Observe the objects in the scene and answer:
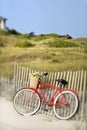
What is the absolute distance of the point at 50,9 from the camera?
34.7ft

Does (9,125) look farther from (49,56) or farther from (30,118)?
(49,56)

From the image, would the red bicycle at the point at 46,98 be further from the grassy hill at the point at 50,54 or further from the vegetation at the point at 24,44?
the vegetation at the point at 24,44

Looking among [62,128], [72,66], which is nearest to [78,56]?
[72,66]

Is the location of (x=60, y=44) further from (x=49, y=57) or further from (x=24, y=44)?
A: (x=24, y=44)

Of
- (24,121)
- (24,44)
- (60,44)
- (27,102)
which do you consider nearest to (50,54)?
(60,44)

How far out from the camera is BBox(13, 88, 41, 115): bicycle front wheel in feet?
34.9

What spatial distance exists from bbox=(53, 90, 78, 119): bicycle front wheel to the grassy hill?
31 cm

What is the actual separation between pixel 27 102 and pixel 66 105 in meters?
0.47

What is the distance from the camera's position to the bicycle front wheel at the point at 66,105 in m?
10.6

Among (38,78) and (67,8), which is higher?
(67,8)

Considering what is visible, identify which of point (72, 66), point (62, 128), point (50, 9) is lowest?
point (62, 128)

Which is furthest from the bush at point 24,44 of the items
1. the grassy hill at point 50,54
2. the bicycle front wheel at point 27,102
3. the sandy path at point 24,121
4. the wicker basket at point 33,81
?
the sandy path at point 24,121

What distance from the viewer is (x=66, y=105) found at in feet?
35.0

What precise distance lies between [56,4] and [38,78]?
2.96 ft
